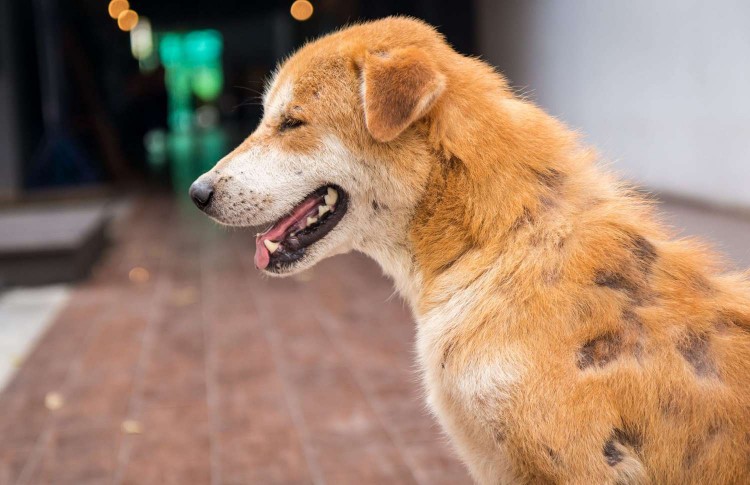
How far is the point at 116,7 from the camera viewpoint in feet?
64.8

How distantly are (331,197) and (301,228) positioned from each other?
12 cm

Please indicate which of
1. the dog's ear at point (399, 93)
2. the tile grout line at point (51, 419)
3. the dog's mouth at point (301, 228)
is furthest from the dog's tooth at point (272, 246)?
the tile grout line at point (51, 419)

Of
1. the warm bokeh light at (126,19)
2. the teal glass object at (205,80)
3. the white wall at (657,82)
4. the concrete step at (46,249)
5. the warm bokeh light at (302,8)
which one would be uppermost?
the white wall at (657,82)

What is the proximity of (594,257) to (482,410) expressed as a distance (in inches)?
17.2

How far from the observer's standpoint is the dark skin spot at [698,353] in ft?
5.75

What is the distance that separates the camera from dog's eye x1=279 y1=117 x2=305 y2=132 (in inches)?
88.6

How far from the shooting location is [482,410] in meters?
1.81

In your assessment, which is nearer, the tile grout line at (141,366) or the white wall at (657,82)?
the tile grout line at (141,366)

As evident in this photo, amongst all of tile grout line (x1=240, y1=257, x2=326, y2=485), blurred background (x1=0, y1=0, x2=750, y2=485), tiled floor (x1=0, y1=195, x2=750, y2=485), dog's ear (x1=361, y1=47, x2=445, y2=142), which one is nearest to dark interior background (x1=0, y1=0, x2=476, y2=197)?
blurred background (x1=0, y1=0, x2=750, y2=485)

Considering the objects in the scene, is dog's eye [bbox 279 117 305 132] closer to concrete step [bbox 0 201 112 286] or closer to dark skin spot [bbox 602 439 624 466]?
dark skin spot [bbox 602 439 624 466]

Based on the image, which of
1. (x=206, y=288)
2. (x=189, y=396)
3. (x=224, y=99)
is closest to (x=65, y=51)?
(x=206, y=288)

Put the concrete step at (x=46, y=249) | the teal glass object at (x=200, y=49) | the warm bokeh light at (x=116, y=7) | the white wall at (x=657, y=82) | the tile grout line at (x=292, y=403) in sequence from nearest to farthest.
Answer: the tile grout line at (x=292, y=403) < the white wall at (x=657, y=82) < the concrete step at (x=46, y=249) < the warm bokeh light at (x=116, y=7) < the teal glass object at (x=200, y=49)

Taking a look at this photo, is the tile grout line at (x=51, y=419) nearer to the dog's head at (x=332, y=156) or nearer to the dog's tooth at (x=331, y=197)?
the dog's head at (x=332, y=156)

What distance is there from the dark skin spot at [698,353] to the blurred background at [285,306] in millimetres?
629
